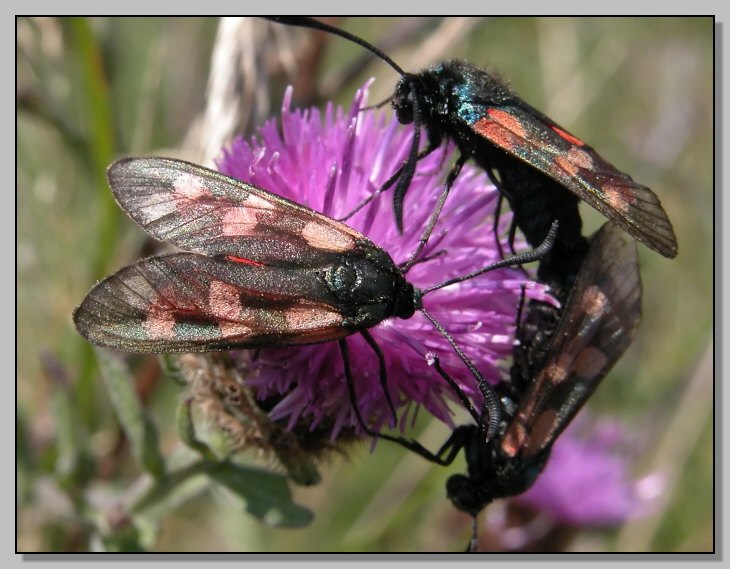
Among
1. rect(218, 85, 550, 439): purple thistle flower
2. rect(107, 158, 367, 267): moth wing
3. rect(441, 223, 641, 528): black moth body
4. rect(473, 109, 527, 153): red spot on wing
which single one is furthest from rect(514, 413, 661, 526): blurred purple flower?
rect(107, 158, 367, 267): moth wing

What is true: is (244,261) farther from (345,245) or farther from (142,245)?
(142,245)

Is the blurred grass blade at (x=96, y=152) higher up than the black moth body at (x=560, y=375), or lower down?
lower down

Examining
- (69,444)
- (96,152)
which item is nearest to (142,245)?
(96,152)

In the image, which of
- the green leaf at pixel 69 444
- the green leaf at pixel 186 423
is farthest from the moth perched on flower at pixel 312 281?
the green leaf at pixel 69 444

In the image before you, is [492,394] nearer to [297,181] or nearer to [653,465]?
[297,181]

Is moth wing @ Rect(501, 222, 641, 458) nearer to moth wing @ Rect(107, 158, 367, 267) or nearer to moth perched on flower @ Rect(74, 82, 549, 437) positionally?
moth perched on flower @ Rect(74, 82, 549, 437)

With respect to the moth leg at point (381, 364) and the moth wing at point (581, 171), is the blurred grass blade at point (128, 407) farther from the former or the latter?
the moth wing at point (581, 171)

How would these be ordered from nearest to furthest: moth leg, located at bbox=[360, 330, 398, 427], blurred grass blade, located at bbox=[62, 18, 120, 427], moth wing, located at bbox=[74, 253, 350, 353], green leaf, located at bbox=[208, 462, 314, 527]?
moth wing, located at bbox=[74, 253, 350, 353], moth leg, located at bbox=[360, 330, 398, 427], green leaf, located at bbox=[208, 462, 314, 527], blurred grass blade, located at bbox=[62, 18, 120, 427]
